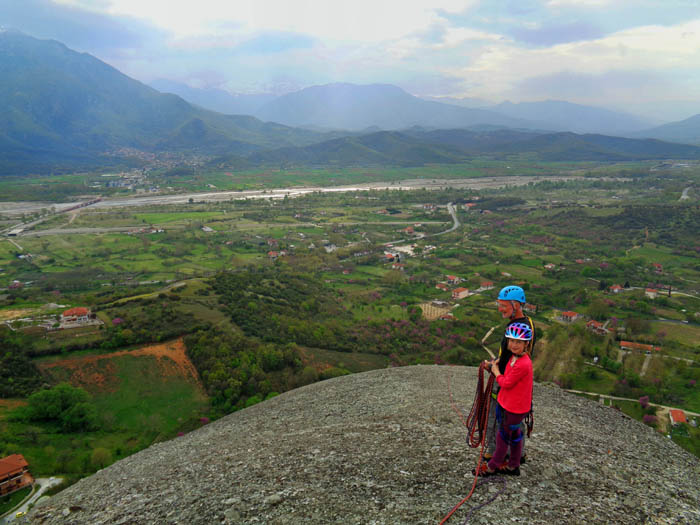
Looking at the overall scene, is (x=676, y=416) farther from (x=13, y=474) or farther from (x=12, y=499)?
(x=13, y=474)

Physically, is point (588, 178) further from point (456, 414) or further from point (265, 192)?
point (456, 414)

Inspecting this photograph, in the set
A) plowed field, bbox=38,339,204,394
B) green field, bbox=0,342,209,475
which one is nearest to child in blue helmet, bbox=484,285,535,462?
green field, bbox=0,342,209,475

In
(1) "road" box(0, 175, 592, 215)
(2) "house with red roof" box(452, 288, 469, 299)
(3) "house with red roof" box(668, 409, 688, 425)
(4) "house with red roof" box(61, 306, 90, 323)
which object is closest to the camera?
(3) "house with red roof" box(668, 409, 688, 425)

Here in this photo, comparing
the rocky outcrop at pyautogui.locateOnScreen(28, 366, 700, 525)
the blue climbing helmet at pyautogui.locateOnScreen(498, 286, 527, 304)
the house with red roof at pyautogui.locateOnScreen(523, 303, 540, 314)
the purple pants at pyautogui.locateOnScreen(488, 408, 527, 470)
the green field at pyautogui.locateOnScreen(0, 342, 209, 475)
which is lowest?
the house with red roof at pyautogui.locateOnScreen(523, 303, 540, 314)

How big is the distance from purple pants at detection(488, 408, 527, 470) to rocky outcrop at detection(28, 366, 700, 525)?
0.46 metres

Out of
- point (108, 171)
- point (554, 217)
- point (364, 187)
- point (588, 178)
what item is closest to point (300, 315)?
point (554, 217)

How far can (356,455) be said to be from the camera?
8.29 meters

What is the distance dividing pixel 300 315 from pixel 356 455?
30.0m

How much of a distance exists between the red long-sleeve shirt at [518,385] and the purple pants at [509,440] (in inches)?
5.0

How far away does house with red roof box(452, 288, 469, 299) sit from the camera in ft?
156

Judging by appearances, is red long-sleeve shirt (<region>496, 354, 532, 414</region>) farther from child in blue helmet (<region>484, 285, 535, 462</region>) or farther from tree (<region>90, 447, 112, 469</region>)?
tree (<region>90, 447, 112, 469</region>)

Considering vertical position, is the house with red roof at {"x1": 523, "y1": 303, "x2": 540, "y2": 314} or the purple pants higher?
the purple pants

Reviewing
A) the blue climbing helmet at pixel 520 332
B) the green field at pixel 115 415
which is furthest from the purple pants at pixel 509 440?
the green field at pixel 115 415

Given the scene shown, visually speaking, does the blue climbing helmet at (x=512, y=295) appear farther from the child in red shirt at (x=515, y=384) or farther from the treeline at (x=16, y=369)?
the treeline at (x=16, y=369)
